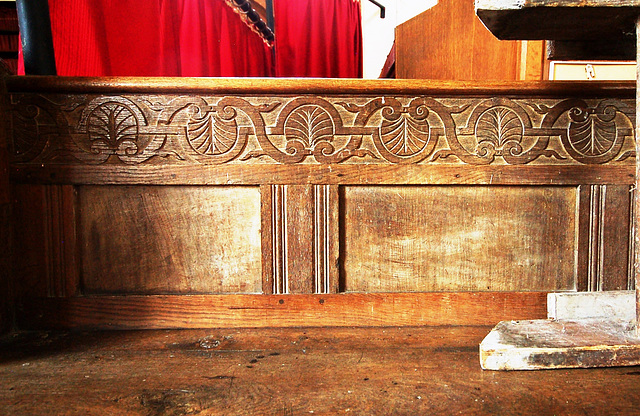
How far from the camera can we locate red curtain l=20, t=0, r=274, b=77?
116 cm

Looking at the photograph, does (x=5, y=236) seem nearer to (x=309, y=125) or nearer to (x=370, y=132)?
(x=309, y=125)

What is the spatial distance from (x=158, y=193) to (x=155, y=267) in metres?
0.18

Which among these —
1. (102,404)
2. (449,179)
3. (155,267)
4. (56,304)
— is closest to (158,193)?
(155,267)

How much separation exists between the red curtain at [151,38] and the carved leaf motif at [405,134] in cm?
100

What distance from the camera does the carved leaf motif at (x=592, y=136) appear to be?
0.90 meters

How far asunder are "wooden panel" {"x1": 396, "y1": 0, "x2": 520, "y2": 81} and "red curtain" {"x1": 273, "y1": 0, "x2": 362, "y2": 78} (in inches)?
11.9

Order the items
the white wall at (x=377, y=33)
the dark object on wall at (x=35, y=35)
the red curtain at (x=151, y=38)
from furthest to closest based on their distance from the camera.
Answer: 1. the white wall at (x=377, y=33)
2. the red curtain at (x=151, y=38)
3. the dark object on wall at (x=35, y=35)

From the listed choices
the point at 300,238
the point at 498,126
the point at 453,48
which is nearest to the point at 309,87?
the point at 300,238

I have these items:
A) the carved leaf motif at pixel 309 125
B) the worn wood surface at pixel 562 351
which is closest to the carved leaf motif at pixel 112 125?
the carved leaf motif at pixel 309 125

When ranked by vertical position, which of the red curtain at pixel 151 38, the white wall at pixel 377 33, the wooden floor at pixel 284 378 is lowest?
the wooden floor at pixel 284 378

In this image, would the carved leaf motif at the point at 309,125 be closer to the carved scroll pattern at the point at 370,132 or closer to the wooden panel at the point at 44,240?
the carved scroll pattern at the point at 370,132

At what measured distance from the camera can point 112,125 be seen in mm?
877

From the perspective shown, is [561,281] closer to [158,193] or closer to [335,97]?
[335,97]

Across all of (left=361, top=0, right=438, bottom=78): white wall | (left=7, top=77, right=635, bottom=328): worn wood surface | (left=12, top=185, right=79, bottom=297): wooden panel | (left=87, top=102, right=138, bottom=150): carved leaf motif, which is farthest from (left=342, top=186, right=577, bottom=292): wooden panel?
(left=361, top=0, right=438, bottom=78): white wall
